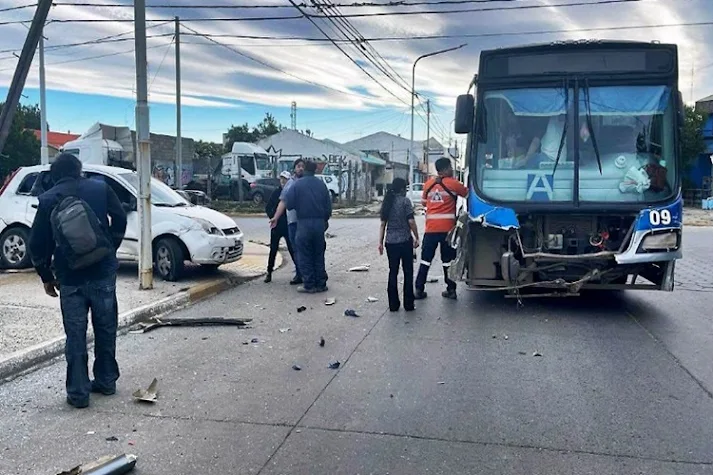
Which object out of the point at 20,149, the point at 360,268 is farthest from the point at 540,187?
the point at 20,149

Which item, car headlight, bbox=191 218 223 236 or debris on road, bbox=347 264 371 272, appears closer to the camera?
car headlight, bbox=191 218 223 236

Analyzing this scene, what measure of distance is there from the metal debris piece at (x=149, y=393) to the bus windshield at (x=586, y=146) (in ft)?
16.0

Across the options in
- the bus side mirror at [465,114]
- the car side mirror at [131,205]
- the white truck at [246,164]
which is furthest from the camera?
the white truck at [246,164]

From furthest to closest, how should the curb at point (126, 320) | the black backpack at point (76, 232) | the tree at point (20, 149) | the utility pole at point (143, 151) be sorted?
the tree at point (20, 149)
the utility pole at point (143, 151)
the curb at point (126, 320)
the black backpack at point (76, 232)

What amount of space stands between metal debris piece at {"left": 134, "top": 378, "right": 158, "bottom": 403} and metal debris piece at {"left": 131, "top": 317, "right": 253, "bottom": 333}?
2344mm

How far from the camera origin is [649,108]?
27.9 feet

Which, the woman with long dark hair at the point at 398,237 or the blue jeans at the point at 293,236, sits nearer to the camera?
the woman with long dark hair at the point at 398,237

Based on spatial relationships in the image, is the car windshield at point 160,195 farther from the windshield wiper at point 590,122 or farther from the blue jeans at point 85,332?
the windshield wiper at point 590,122

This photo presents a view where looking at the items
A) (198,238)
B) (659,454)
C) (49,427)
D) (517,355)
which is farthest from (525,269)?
(49,427)

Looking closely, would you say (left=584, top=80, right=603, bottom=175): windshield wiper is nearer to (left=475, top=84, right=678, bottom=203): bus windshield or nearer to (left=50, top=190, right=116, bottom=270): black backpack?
(left=475, top=84, right=678, bottom=203): bus windshield

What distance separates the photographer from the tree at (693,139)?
44.9 meters

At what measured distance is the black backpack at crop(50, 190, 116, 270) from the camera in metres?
5.17

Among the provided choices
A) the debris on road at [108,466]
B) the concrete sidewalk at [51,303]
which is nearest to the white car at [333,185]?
the concrete sidewalk at [51,303]

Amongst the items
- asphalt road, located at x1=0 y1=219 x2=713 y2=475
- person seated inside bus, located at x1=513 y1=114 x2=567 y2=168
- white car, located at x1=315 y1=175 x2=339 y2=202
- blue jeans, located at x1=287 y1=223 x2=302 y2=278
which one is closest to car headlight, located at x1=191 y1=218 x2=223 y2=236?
blue jeans, located at x1=287 y1=223 x2=302 y2=278
